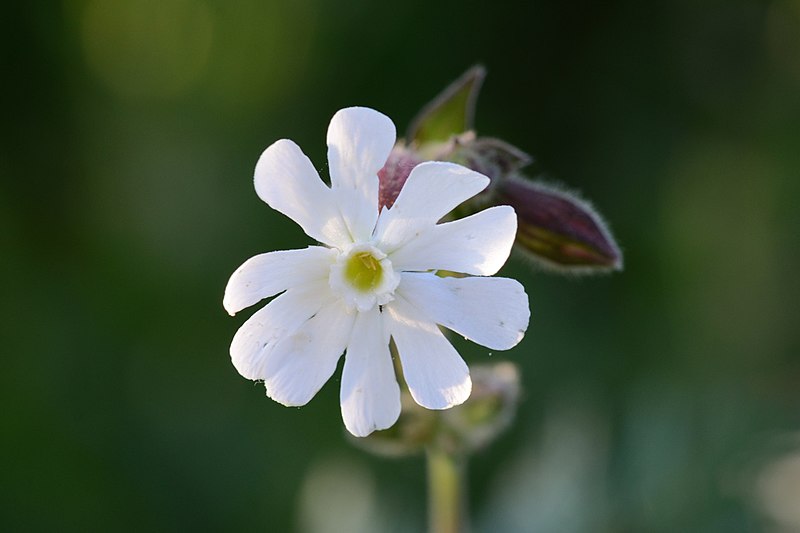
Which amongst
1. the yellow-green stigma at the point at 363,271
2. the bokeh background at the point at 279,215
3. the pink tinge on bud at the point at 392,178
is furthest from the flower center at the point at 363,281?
the bokeh background at the point at 279,215

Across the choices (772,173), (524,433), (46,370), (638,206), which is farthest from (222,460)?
(772,173)

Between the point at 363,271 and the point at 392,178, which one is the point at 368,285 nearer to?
the point at 363,271

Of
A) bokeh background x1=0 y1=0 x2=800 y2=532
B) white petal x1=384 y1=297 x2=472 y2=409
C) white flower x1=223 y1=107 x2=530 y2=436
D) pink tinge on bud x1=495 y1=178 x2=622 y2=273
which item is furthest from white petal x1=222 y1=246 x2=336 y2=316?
bokeh background x1=0 y1=0 x2=800 y2=532

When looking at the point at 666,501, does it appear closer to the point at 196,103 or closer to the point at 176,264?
the point at 176,264

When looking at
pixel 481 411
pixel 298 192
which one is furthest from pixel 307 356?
pixel 481 411

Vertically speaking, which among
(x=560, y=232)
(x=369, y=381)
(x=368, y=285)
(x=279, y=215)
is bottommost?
(x=369, y=381)

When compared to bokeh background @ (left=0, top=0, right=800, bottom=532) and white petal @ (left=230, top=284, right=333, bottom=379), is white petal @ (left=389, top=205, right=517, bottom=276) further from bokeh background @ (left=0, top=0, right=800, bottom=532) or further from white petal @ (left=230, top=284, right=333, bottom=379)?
bokeh background @ (left=0, top=0, right=800, bottom=532)

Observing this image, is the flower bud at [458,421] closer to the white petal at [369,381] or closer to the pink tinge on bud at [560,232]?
the pink tinge on bud at [560,232]
